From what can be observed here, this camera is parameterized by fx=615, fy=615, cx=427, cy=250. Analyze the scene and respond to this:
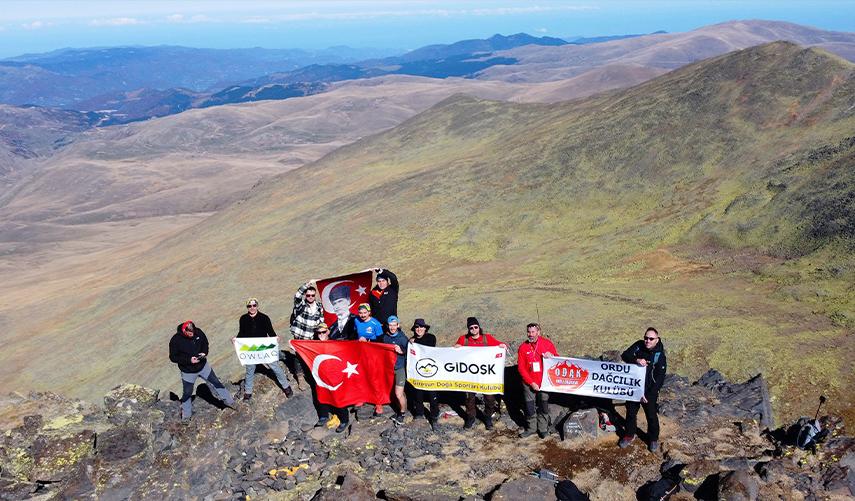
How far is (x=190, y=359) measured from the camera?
1371 centimetres

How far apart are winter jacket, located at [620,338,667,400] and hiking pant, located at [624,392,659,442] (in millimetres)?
173

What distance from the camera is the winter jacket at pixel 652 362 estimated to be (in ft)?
39.9

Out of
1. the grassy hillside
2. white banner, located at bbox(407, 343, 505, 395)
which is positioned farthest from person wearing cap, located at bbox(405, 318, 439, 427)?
the grassy hillside

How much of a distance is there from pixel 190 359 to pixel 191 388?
0.87m

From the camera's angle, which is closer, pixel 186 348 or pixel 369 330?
pixel 186 348

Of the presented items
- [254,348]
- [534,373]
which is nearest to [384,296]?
[254,348]

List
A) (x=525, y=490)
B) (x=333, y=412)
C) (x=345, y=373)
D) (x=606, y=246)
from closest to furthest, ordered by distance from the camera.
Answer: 1. (x=525, y=490)
2. (x=345, y=373)
3. (x=333, y=412)
4. (x=606, y=246)

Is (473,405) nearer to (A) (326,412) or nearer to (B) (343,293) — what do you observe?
(A) (326,412)

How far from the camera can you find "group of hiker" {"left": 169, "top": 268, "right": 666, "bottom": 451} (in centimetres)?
1250

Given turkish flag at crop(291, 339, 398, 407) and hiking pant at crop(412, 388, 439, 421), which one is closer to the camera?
hiking pant at crop(412, 388, 439, 421)

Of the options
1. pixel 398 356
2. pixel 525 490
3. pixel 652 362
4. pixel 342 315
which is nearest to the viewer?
pixel 525 490

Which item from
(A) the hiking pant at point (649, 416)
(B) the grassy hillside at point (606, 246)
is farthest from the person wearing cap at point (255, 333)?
(B) the grassy hillside at point (606, 246)

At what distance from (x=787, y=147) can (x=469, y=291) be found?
2238 cm

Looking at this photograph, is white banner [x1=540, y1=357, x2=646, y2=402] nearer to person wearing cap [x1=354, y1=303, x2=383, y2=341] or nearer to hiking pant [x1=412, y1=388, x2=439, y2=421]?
hiking pant [x1=412, y1=388, x2=439, y2=421]
